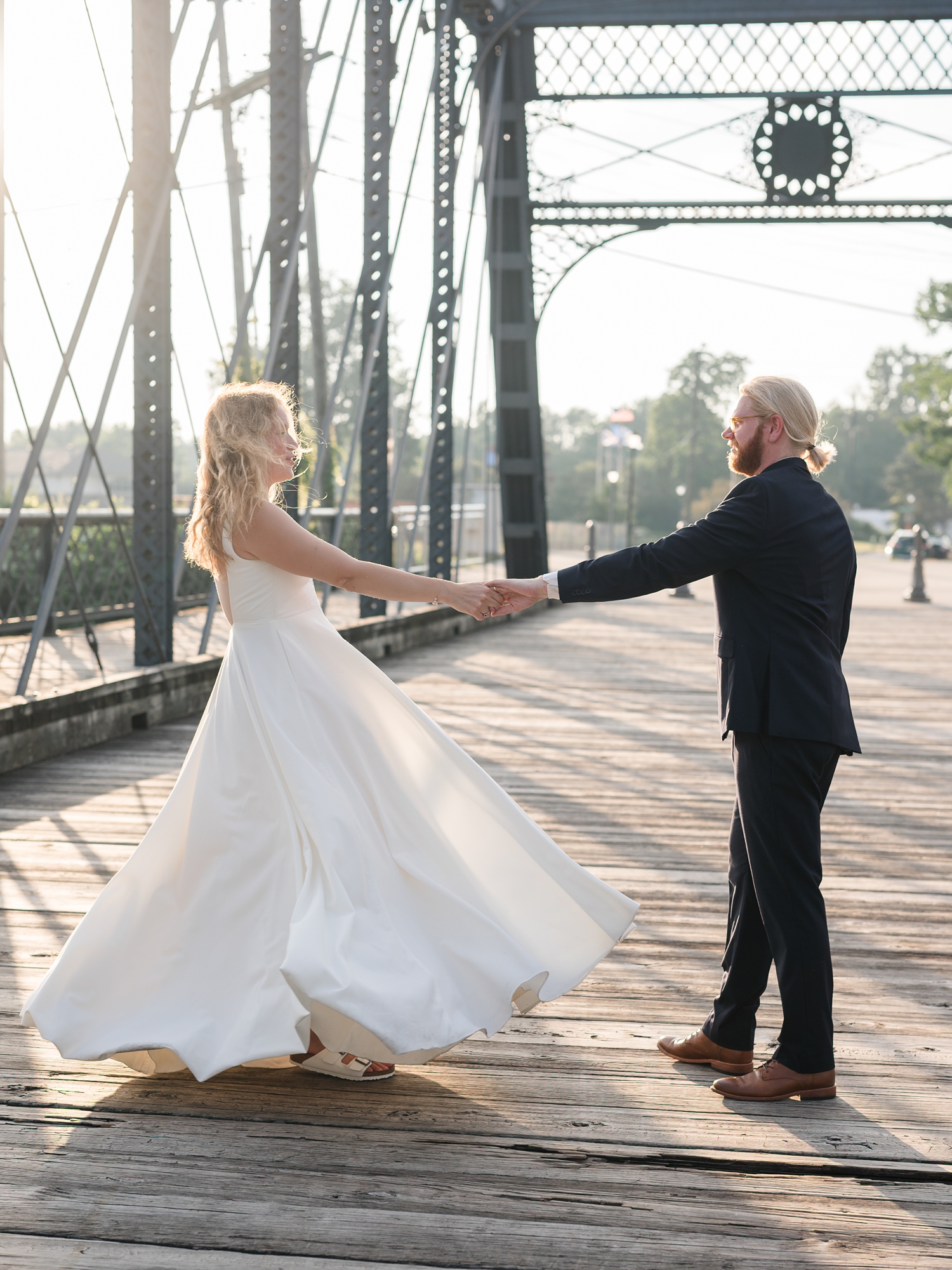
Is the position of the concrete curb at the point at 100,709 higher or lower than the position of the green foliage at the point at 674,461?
lower

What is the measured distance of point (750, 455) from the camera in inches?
110

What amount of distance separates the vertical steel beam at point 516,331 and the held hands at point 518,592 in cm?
1249

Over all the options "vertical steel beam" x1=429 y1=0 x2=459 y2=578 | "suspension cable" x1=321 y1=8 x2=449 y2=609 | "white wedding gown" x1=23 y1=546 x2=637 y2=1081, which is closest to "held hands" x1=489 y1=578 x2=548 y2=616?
"white wedding gown" x1=23 y1=546 x2=637 y2=1081

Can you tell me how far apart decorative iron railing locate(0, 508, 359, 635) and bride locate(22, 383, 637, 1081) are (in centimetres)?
656

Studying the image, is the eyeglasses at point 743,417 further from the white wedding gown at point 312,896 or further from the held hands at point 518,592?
the white wedding gown at point 312,896

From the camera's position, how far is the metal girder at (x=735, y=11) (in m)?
13.8

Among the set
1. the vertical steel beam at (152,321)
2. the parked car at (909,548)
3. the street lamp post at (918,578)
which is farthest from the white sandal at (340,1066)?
the parked car at (909,548)

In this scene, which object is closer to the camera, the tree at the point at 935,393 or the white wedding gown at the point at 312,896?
the white wedding gown at the point at 312,896

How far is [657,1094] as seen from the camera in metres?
2.74

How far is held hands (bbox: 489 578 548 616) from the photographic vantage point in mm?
3316

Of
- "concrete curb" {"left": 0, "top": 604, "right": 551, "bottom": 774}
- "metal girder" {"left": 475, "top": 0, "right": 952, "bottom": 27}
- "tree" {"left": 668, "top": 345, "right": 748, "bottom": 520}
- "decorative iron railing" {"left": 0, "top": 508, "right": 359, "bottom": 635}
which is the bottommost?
"concrete curb" {"left": 0, "top": 604, "right": 551, "bottom": 774}

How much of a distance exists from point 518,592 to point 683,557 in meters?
0.75

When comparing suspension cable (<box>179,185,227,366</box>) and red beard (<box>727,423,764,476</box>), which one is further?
suspension cable (<box>179,185,227,366</box>)

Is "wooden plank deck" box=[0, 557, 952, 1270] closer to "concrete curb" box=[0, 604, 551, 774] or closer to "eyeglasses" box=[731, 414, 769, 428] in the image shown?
"concrete curb" box=[0, 604, 551, 774]
